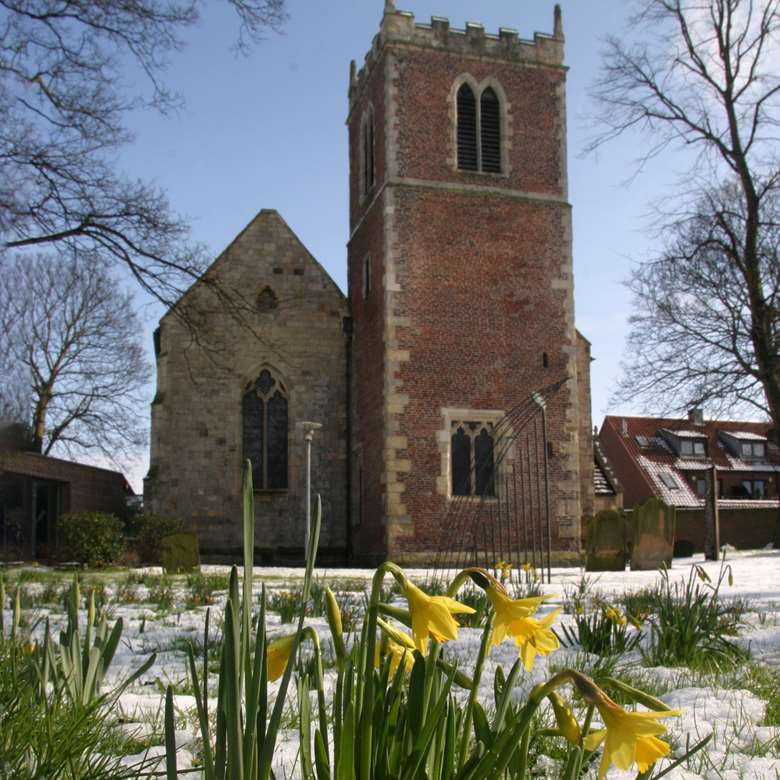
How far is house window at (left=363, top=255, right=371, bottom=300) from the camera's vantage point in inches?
936

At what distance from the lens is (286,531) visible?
2284 centimetres

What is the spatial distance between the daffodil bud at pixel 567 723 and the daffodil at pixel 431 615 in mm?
276

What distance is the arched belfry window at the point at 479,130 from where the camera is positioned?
23.2 meters

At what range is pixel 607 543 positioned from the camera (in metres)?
15.6

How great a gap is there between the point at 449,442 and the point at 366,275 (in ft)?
17.1

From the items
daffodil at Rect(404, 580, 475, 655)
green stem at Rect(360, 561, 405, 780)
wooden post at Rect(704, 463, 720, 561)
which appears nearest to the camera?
daffodil at Rect(404, 580, 475, 655)

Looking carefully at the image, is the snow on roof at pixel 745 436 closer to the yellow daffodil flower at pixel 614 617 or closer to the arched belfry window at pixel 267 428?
the arched belfry window at pixel 267 428

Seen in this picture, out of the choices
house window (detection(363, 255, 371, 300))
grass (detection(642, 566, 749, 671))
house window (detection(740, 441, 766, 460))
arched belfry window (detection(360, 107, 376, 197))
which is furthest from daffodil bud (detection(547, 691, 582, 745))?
house window (detection(740, 441, 766, 460))

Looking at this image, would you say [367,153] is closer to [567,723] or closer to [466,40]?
[466,40]

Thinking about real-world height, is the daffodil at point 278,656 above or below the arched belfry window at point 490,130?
below

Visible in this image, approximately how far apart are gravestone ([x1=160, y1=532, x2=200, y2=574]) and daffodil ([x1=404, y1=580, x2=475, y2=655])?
13.6 meters

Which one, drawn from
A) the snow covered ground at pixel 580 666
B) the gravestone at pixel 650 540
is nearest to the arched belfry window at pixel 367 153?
the gravestone at pixel 650 540

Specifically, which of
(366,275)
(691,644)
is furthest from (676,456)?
(691,644)

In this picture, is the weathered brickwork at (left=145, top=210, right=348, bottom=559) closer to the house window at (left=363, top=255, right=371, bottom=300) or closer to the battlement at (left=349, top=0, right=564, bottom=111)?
the house window at (left=363, top=255, right=371, bottom=300)
